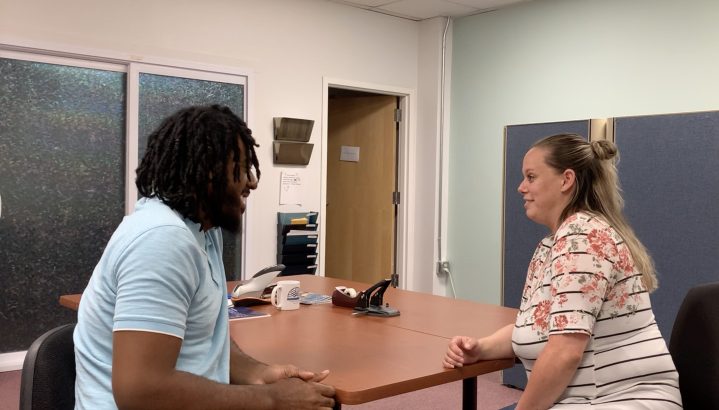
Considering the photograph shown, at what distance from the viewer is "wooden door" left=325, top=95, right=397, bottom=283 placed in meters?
5.72

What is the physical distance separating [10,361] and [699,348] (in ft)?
11.5

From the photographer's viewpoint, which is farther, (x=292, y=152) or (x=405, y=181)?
(x=405, y=181)

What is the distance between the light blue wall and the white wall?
1.11 ft

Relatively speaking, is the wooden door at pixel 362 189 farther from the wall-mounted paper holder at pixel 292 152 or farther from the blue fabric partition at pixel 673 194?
the blue fabric partition at pixel 673 194

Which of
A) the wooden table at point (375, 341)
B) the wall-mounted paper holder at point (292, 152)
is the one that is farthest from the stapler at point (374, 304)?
the wall-mounted paper holder at point (292, 152)

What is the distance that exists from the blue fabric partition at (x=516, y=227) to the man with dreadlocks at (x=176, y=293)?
8.13 feet

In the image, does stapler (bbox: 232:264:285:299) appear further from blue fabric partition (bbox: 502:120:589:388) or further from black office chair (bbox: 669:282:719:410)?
blue fabric partition (bbox: 502:120:589:388)

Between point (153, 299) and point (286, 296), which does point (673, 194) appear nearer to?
point (286, 296)

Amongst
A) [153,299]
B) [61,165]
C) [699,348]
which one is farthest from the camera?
[61,165]

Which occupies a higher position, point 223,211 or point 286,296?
point 223,211

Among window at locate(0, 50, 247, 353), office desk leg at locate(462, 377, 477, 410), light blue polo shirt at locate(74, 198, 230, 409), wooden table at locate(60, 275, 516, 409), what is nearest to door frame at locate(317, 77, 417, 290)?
window at locate(0, 50, 247, 353)

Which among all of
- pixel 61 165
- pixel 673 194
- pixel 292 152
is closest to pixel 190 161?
pixel 673 194

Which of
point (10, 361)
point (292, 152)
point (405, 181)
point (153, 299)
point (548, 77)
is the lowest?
point (10, 361)

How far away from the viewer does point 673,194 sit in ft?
10.8
